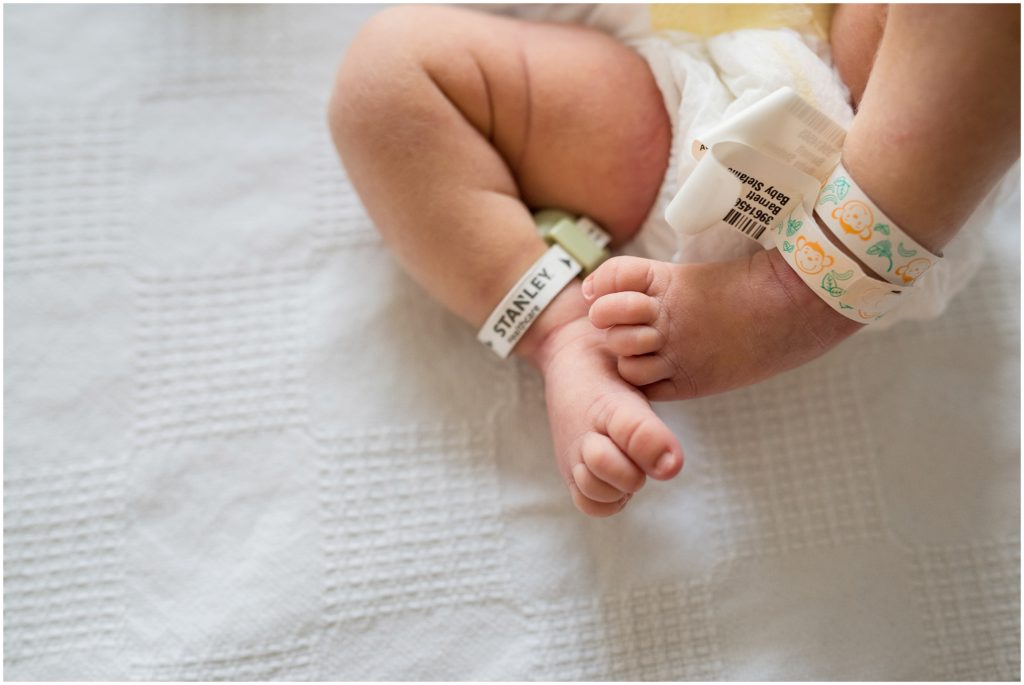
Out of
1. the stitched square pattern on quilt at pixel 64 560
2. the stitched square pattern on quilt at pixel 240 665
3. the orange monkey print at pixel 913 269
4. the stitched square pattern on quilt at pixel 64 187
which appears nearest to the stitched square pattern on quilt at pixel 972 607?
the orange monkey print at pixel 913 269

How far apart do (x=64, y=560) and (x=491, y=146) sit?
0.54 meters

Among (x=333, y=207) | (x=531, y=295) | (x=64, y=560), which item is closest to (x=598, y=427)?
(x=531, y=295)

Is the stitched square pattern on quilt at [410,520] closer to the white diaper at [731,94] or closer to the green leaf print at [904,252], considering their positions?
the white diaper at [731,94]

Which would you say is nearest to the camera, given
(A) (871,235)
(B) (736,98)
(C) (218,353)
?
(A) (871,235)

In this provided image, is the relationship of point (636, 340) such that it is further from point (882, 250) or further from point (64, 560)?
point (64, 560)

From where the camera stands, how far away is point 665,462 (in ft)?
1.91

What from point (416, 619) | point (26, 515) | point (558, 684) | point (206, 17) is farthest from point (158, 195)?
point (558, 684)

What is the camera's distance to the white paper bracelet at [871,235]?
562 millimetres

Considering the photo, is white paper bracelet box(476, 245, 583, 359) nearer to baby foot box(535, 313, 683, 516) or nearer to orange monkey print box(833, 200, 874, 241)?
baby foot box(535, 313, 683, 516)

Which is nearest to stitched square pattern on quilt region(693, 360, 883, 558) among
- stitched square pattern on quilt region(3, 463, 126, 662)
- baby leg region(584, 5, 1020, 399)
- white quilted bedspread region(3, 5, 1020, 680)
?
white quilted bedspread region(3, 5, 1020, 680)

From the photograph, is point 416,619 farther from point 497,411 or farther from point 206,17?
point 206,17

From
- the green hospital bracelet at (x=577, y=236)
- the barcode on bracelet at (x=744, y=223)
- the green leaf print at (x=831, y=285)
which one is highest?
the barcode on bracelet at (x=744, y=223)

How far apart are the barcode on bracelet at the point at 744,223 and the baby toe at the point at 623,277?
67 mm

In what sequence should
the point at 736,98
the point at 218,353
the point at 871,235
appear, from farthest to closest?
Result: 1. the point at 218,353
2. the point at 736,98
3. the point at 871,235
